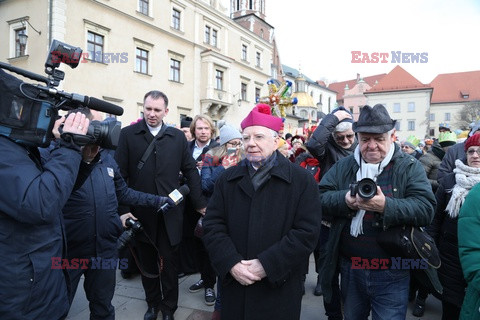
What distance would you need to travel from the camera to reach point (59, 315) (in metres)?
1.81

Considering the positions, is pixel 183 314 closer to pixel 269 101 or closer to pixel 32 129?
pixel 32 129

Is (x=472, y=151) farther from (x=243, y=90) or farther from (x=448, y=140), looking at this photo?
(x=243, y=90)

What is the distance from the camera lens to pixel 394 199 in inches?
76.6

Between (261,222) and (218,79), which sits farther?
(218,79)

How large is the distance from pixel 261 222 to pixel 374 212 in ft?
2.66

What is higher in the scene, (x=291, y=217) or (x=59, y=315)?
(x=291, y=217)

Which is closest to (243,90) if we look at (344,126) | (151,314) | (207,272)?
(207,272)

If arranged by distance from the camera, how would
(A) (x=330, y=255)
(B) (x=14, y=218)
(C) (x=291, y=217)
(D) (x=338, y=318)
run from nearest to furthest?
1. (B) (x=14, y=218)
2. (C) (x=291, y=217)
3. (A) (x=330, y=255)
4. (D) (x=338, y=318)

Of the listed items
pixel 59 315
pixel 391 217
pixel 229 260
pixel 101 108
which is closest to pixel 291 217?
pixel 229 260

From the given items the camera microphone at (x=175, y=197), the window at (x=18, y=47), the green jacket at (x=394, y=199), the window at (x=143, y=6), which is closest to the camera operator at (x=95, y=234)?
the camera microphone at (x=175, y=197)

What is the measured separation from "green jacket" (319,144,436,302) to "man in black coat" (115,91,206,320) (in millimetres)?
1592

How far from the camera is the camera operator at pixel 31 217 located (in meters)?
1.48

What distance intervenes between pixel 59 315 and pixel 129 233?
1.01 m

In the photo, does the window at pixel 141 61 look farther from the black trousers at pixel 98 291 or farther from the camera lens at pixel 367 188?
the camera lens at pixel 367 188
